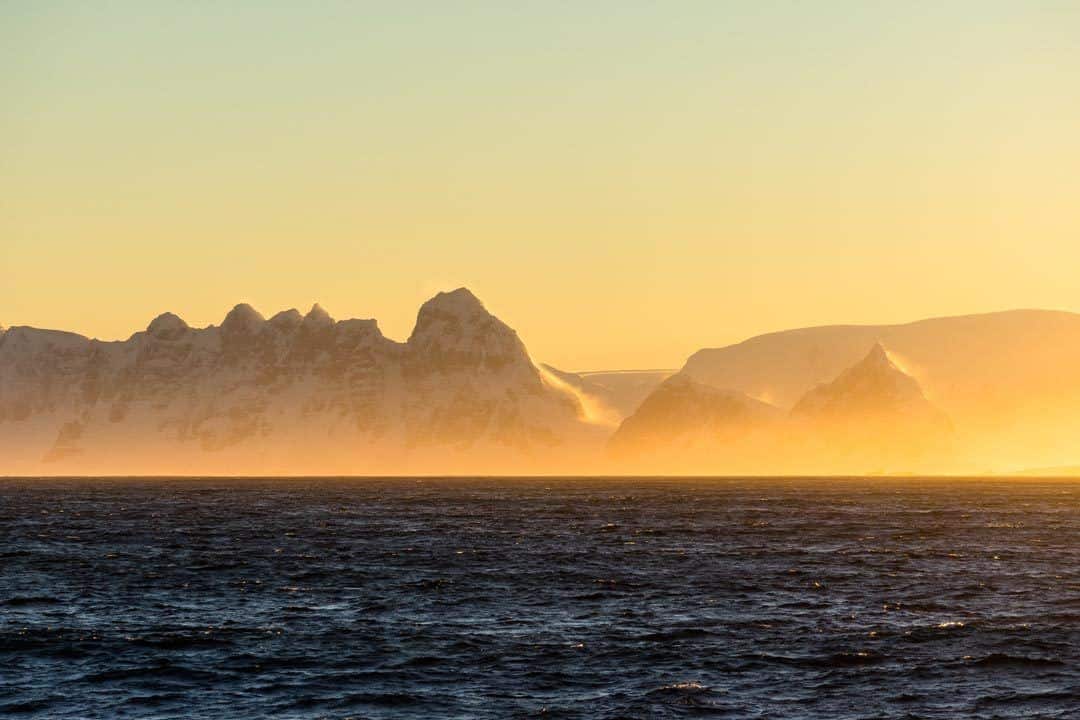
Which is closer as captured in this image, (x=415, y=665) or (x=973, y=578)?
(x=415, y=665)

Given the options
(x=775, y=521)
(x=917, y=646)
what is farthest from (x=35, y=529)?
(x=917, y=646)

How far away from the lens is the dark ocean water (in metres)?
49.6

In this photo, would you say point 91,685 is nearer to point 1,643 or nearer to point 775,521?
point 1,643

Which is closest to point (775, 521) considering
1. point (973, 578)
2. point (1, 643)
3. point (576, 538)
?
point (576, 538)

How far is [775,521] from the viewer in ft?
489

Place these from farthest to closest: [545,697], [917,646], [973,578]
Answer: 1. [973,578]
2. [917,646]
3. [545,697]

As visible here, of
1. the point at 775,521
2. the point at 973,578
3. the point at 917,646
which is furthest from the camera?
the point at 775,521

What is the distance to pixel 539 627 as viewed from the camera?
6438 centimetres

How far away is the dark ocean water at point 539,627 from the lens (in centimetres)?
4956

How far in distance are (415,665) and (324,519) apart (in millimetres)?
103475

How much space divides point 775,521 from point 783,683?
9859 cm

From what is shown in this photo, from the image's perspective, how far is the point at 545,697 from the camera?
49594 mm

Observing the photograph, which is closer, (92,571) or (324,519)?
(92,571)

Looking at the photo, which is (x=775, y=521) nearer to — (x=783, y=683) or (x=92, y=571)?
(x=92, y=571)
